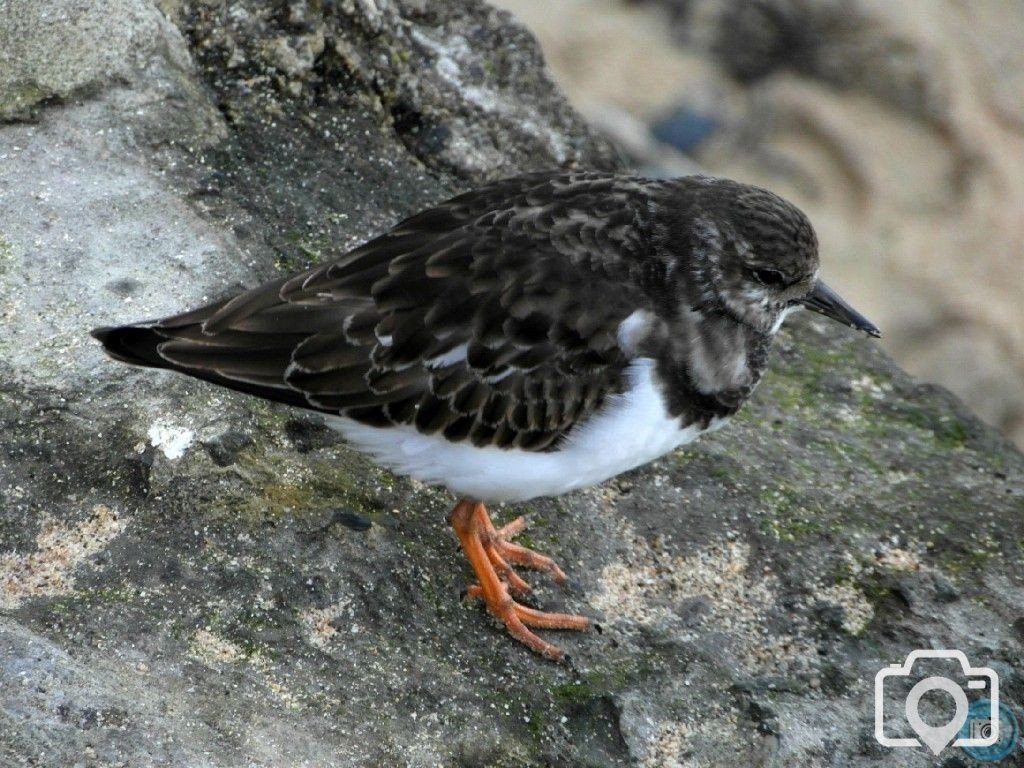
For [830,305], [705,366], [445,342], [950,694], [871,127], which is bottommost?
[871,127]

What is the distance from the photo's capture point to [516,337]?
409 cm

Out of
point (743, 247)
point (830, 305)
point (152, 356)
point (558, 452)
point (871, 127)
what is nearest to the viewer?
point (152, 356)

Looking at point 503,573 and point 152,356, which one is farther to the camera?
point 503,573

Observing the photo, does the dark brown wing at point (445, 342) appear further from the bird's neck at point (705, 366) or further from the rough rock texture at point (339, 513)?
the rough rock texture at point (339, 513)

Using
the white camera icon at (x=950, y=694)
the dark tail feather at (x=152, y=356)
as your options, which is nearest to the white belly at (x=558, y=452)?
the dark tail feather at (x=152, y=356)

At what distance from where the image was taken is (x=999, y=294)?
28.4ft

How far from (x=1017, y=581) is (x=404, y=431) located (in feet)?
7.08

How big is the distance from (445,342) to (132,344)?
918mm

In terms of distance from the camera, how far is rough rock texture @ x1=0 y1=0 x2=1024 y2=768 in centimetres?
385

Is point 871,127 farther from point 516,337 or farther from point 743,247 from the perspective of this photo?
point 516,337

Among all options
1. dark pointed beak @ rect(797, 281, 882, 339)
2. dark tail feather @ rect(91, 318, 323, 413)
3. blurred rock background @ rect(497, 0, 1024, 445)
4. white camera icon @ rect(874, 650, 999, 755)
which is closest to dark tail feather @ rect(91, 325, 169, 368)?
dark tail feather @ rect(91, 318, 323, 413)

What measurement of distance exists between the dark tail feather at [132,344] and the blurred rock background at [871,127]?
18.2 ft

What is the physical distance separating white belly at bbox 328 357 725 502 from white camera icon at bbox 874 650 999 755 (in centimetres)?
101

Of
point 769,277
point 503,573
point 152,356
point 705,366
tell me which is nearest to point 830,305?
point 769,277
